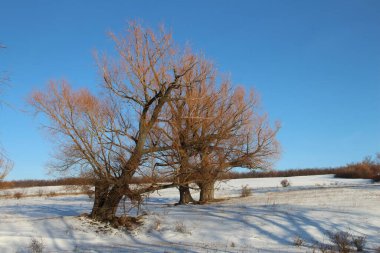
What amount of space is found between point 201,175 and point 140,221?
4103mm

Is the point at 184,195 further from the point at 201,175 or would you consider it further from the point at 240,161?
the point at 201,175

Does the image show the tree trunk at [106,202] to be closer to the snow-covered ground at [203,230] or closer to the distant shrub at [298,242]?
the snow-covered ground at [203,230]

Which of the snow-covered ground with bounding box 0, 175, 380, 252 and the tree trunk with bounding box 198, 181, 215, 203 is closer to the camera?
the snow-covered ground with bounding box 0, 175, 380, 252

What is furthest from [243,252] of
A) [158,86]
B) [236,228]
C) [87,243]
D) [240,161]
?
[240,161]

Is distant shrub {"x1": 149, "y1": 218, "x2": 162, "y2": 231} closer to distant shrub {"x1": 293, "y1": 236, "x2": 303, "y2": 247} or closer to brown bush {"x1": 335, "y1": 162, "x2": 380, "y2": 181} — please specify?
distant shrub {"x1": 293, "y1": 236, "x2": 303, "y2": 247}

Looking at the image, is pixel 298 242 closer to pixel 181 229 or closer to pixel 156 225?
pixel 181 229

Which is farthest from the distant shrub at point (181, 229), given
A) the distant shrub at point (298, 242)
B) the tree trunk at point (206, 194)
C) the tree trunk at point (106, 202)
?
the tree trunk at point (206, 194)

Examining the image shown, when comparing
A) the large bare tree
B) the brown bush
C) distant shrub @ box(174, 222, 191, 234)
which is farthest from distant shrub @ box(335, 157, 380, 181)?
distant shrub @ box(174, 222, 191, 234)

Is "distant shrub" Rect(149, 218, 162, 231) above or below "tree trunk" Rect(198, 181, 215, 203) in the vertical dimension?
below

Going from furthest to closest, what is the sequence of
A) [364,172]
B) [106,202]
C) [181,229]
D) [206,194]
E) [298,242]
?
1. [364,172]
2. [206,194]
3. [106,202]
4. [181,229]
5. [298,242]

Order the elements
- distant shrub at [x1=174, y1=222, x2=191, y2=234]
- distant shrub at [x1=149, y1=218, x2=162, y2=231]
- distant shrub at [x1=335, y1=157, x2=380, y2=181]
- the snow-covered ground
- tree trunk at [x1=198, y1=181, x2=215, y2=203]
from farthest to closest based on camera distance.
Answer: distant shrub at [x1=335, y1=157, x2=380, y2=181], tree trunk at [x1=198, y1=181, x2=215, y2=203], distant shrub at [x1=149, y1=218, x2=162, y2=231], distant shrub at [x1=174, y1=222, x2=191, y2=234], the snow-covered ground

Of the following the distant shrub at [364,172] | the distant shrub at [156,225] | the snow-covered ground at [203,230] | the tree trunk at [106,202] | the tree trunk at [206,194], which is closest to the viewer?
the snow-covered ground at [203,230]

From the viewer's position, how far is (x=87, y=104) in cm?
1817

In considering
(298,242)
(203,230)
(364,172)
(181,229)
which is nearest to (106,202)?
(181,229)
